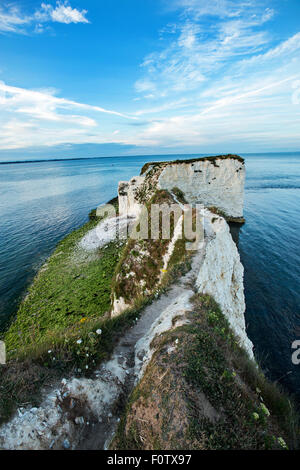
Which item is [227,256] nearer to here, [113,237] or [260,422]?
[260,422]

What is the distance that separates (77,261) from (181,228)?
17260 millimetres

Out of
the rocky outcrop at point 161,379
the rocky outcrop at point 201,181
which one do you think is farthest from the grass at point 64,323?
the rocky outcrop at point 201,181

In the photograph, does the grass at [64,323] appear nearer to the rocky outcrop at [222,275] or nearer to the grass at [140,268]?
the grass at [140,268]

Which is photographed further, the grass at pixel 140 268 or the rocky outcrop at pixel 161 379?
the grass at pixel 140 268

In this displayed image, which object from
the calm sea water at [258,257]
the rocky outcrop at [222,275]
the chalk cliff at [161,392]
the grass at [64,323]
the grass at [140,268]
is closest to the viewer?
the chalk cliff at [161,392]

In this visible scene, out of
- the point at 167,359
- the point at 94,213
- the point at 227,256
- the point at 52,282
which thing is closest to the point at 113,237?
the point at 52,282

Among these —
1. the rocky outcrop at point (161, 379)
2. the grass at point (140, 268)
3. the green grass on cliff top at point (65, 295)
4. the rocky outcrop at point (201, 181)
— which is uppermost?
the rocky outcrop at point (201, 181)

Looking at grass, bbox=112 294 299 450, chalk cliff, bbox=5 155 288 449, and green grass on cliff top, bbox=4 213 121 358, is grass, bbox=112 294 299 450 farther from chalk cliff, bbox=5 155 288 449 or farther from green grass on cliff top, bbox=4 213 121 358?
green grass on cliff top, bbox=4 213 121 358

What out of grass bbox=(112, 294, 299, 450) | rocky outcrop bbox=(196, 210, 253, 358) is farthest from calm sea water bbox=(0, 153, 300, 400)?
grass bbox=(112, 294, 299, 450)

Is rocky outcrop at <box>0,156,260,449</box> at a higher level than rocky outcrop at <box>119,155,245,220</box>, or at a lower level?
lower

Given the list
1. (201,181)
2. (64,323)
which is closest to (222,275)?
(64,323)

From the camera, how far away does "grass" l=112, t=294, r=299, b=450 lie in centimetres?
372

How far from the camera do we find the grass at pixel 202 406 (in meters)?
3.72

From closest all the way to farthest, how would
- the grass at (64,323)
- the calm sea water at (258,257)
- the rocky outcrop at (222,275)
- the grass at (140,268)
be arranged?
the grass at (64,323), the rocky outcrop at (222,275), the calm sea water at (258,257), the grass at (140,268)
